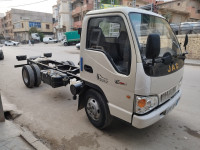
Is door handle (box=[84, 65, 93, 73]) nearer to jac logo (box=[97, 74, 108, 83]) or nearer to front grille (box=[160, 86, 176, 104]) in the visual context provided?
jac logo (box=[97, 74, 108, 83])

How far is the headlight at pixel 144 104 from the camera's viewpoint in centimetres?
240

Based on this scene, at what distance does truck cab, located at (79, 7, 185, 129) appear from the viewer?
2.36m

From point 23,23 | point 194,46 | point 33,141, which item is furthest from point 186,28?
point 23,23

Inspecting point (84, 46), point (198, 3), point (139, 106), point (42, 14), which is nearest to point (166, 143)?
point (139, 106)

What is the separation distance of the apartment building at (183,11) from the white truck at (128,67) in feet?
106

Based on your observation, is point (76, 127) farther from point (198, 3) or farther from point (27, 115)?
point (198, 3)

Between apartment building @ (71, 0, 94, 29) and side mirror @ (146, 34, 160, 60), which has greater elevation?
apartment building @ (71, 0, 94, 29)

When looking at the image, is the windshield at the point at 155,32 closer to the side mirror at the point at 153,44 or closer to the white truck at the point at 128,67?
the white truck at the point at 128,67

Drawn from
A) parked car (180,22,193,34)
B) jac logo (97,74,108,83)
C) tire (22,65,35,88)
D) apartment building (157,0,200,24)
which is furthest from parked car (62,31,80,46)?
jac logo (97,74,108,83)

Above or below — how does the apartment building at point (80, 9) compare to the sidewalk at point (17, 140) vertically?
above

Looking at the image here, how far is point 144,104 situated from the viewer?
2.42 meters

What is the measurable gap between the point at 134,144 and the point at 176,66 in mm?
1664

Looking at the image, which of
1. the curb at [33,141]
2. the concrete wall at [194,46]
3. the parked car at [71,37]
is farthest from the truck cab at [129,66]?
the parked car at [71,37]

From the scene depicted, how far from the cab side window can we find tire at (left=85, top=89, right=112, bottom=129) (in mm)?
789
